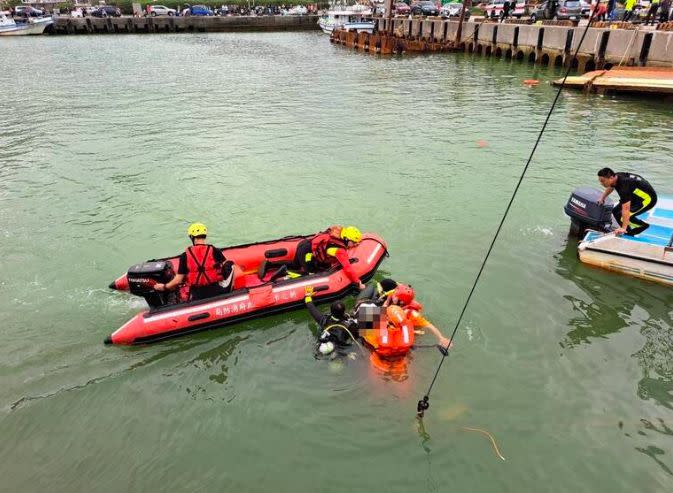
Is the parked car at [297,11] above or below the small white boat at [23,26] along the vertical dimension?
above

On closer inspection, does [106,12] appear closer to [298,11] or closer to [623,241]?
[298,11]

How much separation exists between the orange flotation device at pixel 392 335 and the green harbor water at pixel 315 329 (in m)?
0.37

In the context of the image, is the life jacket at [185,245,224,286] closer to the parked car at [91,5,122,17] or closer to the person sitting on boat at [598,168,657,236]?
the person sitting on boat at [598,168,657,236]

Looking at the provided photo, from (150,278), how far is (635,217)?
26.8 feet

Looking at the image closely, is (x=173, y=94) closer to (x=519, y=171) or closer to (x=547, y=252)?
(x=519, y=171)

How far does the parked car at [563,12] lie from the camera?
32.6m

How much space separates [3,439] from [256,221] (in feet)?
21.8

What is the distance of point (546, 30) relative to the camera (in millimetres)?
29828

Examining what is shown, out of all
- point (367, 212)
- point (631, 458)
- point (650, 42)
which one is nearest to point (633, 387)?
point (631, 458)

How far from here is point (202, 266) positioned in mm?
6980

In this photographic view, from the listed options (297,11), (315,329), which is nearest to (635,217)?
(315,329)

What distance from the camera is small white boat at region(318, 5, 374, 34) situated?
176 ft

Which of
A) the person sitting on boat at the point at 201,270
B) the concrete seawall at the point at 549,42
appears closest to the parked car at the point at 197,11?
the concrete seawall at the point at 549,42

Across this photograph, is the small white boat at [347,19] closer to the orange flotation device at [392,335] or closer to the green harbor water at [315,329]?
the green harbor water at [315,329]
